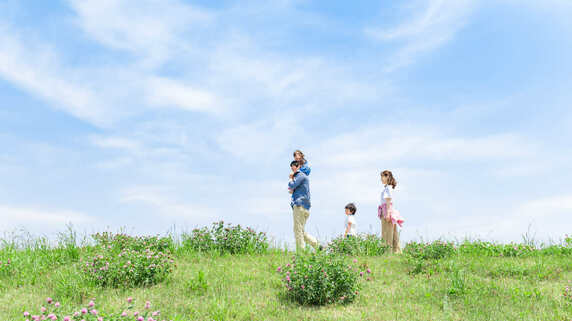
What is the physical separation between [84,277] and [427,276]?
675 cm

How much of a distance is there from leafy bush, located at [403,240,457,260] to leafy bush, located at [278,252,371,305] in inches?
143

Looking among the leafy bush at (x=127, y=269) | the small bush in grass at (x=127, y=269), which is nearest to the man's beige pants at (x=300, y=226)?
the leafy bush at (x=127, y=269)

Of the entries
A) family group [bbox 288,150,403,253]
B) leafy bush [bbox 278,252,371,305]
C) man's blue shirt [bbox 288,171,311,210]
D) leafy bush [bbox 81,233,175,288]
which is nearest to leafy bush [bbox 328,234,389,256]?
family group [bbox 288,150,403,253]

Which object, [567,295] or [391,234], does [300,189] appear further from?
[567,295]

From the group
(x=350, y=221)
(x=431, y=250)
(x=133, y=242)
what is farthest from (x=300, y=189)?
(x=133, y=242)

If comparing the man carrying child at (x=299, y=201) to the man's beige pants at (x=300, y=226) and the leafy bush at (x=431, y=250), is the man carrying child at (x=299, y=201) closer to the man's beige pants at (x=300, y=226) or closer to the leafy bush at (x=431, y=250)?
the man's beige pants at (x=300, y=226)

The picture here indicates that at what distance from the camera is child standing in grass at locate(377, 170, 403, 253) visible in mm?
12891

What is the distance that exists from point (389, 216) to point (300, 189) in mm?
2684

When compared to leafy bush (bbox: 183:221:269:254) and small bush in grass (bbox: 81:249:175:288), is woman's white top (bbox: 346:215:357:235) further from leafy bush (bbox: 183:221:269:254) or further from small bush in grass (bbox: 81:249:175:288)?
small bush in grass (bbox: 81:249:175:288)

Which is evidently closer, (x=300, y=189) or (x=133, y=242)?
(x=133, y=242)

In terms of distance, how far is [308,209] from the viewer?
12.6 meters

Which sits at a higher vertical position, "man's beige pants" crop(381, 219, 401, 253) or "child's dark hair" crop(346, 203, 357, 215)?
"child's dark hair" crop(346, 203, 357, 215)

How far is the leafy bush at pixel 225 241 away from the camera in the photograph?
11.9 m

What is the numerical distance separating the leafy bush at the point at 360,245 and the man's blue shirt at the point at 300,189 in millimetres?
1325
